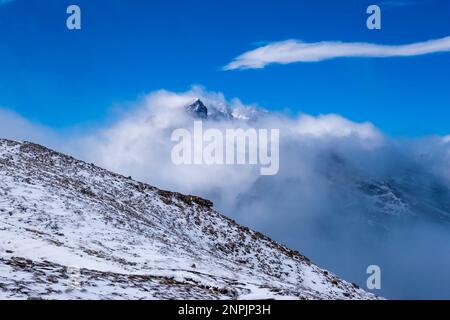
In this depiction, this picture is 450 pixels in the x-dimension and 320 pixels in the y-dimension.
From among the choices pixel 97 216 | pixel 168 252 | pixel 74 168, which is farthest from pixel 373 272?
pixel 74 168

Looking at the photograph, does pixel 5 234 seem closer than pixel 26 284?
No

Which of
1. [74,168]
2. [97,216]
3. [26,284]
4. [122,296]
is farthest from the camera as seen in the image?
[74,168]

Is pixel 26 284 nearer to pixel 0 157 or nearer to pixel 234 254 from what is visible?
pixel 234 254

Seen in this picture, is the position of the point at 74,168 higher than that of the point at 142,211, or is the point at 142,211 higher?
the point at 74,168

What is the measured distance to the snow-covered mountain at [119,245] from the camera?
13953mm

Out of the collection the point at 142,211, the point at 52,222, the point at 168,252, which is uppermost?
the point at 142,211

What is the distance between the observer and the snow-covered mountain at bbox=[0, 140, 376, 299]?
45.8ft

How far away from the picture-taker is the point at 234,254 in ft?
123

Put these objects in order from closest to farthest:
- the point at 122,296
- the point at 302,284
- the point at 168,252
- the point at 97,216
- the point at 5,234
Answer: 1. the point at 122,296
2. the point at 5,234
3. the point at 168,252
4. the point at 97,216
5. the point at 302,284

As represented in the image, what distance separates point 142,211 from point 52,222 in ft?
41.2

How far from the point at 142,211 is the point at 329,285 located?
16720mm

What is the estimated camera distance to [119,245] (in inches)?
Result: 1004
